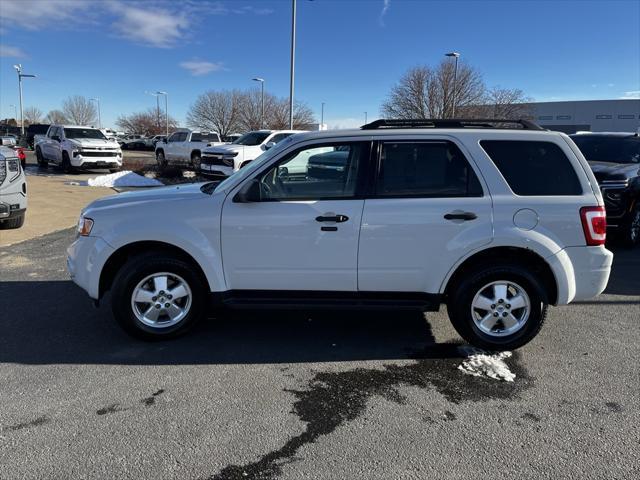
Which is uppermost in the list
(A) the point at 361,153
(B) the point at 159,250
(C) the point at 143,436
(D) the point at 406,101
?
(D) the point at 406,101

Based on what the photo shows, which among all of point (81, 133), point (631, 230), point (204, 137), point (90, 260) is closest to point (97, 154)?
point (81, 133)

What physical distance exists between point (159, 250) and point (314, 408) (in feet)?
6.22

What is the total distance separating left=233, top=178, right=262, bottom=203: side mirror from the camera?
13.1 ft

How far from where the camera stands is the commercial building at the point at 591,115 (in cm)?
6831

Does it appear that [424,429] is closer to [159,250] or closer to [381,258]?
[381,258]

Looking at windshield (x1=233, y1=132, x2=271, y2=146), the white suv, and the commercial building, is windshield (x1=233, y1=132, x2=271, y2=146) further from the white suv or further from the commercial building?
the commercial building

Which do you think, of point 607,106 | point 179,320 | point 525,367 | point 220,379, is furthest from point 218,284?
point 607,106

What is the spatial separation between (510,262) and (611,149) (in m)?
6.94

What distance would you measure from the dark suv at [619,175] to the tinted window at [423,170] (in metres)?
4.97

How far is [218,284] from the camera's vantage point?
4.14m

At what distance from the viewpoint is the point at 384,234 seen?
13.1ft

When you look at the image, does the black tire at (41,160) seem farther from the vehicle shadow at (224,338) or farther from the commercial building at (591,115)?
the commercial building at (591,115)

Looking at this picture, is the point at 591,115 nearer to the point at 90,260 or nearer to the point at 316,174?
the point at 316,174

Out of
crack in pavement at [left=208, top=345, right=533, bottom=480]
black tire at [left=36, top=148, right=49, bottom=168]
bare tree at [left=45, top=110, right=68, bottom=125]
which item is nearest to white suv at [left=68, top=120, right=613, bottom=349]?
crack in pavement at [left=208, top=345, right=533, bottom=480]
